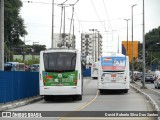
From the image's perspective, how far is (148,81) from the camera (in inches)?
2785

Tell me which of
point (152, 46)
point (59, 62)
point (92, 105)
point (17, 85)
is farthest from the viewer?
point (152, 46)

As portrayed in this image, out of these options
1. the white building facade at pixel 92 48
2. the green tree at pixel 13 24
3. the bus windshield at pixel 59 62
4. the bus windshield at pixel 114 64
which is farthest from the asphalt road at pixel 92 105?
the white building facade at pixel 92 48

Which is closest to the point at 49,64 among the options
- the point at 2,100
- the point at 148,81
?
the point at 2,100

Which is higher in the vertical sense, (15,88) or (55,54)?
(55,54)

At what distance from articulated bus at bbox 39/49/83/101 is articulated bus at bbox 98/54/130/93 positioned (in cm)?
909

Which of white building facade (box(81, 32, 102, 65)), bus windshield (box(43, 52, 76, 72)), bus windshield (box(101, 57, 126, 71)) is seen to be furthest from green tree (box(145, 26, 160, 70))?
bus windshield (box(43, 52, 76, 72))

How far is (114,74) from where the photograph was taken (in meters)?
36.7

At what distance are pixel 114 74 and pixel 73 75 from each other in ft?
31.8

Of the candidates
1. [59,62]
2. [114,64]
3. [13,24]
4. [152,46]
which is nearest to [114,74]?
[114,64]

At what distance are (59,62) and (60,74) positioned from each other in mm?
771

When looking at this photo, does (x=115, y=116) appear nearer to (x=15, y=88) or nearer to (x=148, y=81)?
(x=15, y=88)

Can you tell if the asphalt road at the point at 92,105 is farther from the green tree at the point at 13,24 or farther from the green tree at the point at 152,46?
the green tree at the point at 152,46

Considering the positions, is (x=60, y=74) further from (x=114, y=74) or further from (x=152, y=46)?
(x=152, y=46)

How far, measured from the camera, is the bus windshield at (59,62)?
27688 mm
